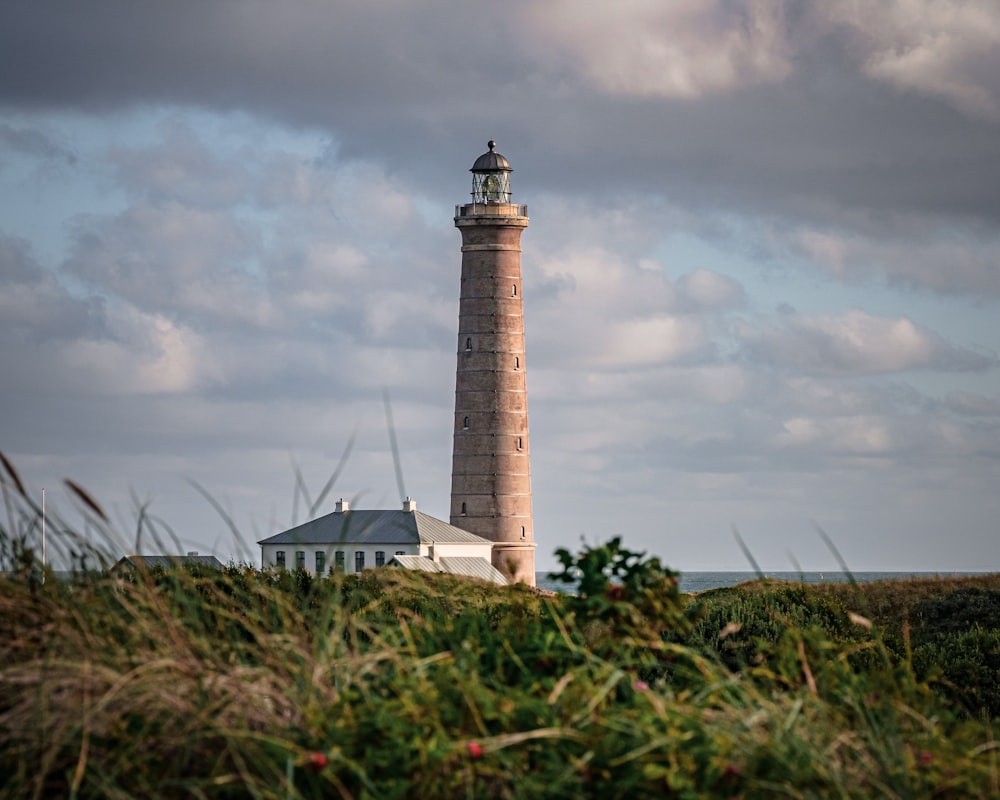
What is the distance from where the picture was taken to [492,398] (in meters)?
58.6

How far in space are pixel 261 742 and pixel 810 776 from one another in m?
1.81

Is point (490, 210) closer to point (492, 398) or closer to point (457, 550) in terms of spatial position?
point (492, 398)

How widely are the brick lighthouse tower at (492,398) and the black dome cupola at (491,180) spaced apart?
1547 mm

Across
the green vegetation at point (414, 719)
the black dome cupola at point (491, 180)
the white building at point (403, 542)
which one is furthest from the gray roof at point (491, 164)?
the green vegetation at point (414, 719)

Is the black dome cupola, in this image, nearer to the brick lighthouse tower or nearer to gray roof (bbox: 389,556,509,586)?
the brick lighthouse tower

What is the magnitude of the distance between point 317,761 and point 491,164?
194ft

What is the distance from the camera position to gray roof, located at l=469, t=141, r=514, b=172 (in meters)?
62.5

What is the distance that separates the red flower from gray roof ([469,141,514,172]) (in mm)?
58822

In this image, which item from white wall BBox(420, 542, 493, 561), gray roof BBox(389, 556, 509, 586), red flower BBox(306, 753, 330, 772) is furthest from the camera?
white wall BBox(420, 542, 493, 561)

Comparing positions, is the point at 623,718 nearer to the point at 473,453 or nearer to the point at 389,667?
the point at 389,667

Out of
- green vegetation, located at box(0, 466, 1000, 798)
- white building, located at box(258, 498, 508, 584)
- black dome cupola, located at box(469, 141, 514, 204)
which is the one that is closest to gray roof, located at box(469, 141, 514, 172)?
black dome cupola, located at box(469, 141, 514, 204)

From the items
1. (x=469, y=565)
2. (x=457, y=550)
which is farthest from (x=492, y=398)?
(x=469, y=565)

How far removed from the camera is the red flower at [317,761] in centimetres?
448

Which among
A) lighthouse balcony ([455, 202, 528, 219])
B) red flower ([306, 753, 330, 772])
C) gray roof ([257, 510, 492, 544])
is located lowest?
red flower ([306, 753, 330, 772])
